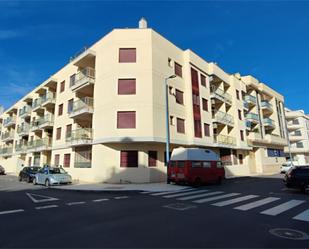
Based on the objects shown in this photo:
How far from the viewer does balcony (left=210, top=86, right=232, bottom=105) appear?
28628 millimetres

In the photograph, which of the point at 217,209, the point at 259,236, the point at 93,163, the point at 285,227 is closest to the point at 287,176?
the point at 217,209

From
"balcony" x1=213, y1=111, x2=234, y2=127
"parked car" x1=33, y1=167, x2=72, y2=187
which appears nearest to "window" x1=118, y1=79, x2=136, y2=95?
"parked car" x1=33, y1=167, x2=72, y2=187

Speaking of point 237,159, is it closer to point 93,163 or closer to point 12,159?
point 93,163

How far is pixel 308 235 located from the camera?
5535 mm

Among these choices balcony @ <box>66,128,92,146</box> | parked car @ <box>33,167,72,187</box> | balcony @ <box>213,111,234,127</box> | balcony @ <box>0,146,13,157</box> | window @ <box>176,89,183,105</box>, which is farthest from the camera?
balcony @ <box>0,146,13,157</box>

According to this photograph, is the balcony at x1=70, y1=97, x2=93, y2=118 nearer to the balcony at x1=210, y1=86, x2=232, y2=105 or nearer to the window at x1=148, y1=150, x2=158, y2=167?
the window at x1=148, y1=150, x2=158, y2=167

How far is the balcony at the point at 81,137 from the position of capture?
20.8 meters

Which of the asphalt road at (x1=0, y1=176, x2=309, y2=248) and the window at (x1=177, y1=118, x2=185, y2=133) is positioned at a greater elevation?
the window at (x1=177, y1=118, x2=185, y2=133)

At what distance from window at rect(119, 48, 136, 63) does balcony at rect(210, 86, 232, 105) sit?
12284 millimetres

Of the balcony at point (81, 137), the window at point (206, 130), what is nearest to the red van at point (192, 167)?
the window at point (206, 130)

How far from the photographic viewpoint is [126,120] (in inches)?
776

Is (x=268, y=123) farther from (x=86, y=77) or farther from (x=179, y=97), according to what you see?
(x=86, y=77)

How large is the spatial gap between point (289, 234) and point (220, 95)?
2580 cm

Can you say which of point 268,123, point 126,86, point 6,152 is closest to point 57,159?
point 126,86
